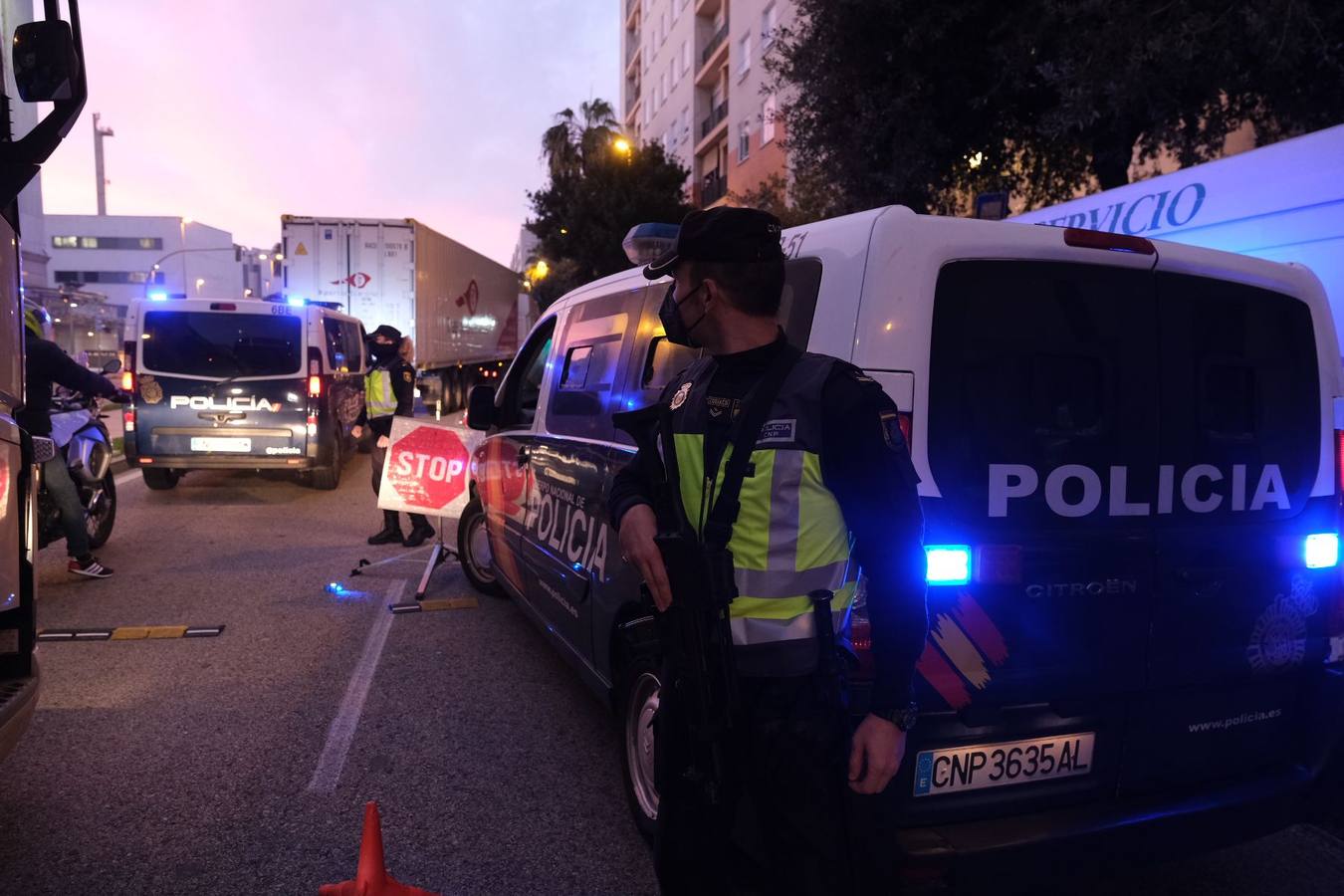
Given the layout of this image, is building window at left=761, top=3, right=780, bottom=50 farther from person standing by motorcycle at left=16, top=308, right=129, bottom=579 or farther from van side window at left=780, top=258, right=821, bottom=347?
van side window at left=780, top=258, right=821, bottom=347

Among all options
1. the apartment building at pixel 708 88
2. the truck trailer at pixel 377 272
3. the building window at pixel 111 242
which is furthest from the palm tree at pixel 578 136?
the building window at pixel 111 242

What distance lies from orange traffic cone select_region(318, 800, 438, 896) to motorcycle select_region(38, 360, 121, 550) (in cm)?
523

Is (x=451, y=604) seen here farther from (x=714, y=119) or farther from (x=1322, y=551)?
(x=714, y=119)

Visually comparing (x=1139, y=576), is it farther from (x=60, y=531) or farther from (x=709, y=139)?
(x=709, y=139)

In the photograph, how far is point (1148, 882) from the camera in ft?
10.1

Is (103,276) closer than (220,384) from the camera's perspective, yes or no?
No

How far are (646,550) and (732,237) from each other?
655 millimetres

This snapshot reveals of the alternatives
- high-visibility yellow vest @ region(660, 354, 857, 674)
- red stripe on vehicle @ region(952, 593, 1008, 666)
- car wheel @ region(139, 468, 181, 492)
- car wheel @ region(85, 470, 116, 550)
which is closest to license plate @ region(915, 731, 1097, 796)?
red stripe on vehicle @ region(952, 593, 1008, 666)

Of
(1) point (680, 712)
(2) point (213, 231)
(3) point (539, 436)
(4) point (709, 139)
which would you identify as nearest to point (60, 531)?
(3) point (539, 436)

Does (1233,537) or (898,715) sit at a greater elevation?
(1233,537)

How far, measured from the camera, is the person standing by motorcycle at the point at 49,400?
19.4 feet

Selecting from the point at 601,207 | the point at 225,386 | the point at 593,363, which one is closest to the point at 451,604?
the point at 593,363

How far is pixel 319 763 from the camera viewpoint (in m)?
3.88

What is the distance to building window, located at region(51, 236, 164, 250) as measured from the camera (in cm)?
8631
